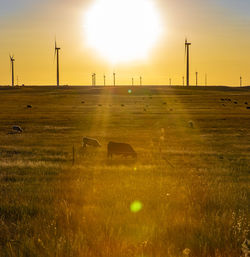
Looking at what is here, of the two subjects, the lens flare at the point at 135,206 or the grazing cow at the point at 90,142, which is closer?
the lens flare at the point at 135,206

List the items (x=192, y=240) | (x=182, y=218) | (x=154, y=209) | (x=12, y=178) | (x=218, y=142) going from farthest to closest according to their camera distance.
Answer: (x=218, y=142) → (x=12, y=178) → (x=154, y=209) → (x=182, y=218) → (x=192, y=240)

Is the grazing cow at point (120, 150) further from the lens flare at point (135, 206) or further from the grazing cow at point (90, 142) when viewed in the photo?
the lens flare at point (135, 206)

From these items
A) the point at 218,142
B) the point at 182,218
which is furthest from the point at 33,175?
the point at 218,142

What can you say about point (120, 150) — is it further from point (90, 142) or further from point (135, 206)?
point (135, 206)

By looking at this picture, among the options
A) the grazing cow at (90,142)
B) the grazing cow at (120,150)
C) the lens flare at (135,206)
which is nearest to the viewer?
the lens flare at (135,206)

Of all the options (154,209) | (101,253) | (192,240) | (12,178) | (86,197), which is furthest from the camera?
(12,178)

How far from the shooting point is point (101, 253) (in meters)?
4.99

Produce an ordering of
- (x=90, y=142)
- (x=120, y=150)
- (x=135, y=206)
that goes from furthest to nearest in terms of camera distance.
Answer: (x=90, y=142) → (x=120, y=150) → (x=135, y=206)

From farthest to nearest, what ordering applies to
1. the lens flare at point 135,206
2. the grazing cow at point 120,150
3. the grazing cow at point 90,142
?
the grazing cow at point 90,142 → the grazing cow at point 120,150 → the lens flare at point 135,206

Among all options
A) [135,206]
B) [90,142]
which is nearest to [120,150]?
[90,142]

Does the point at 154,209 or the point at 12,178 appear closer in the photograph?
the point at 154,209

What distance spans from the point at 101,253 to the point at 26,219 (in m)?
2.46

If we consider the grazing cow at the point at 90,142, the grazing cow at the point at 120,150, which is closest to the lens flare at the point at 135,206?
the grazing cow at the point at 120,150

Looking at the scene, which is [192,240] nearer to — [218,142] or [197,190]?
[197,190]
